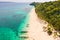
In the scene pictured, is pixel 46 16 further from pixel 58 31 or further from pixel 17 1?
pixel 17 1

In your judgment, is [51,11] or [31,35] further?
[51,11]

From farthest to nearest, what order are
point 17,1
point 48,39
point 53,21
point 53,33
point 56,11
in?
1. point 17,1
2. point 56,11
3. point 53,21
4. point 53,33
5. point 48,39

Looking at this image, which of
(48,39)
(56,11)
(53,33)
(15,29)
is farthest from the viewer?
(56,11)

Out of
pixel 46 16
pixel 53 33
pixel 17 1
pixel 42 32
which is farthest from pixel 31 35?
pixel 17 1

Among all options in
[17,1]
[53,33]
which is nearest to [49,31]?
[53,33]

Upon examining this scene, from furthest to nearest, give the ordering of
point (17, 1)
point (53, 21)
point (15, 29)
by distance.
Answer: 1. point (17, 1)
2. point (15, 29)
3. point (53, 21)

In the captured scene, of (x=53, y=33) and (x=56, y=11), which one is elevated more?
(x=56, y=11)

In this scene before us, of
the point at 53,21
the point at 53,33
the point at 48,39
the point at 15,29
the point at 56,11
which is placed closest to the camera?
the point at 48,39

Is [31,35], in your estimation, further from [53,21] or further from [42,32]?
[53,21]

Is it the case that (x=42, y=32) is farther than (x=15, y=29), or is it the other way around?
(x=15, y=29)
